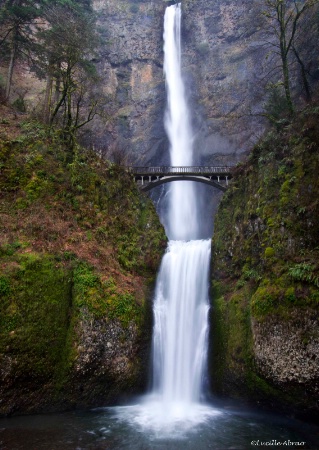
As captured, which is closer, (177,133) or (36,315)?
(36,315)

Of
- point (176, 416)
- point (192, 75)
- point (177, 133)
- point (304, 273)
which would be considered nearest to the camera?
point (304, 273)

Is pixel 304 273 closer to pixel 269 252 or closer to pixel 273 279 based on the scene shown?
pixel 273 279

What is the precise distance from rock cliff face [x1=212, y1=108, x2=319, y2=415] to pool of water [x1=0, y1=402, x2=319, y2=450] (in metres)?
1.03

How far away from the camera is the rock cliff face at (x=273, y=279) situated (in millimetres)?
10648

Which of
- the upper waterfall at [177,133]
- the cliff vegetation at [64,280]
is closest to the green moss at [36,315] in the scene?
the cliff vegetation at [64,280]

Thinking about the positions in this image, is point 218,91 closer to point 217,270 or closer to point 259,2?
point 259,2

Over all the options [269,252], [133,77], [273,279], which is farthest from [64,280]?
[133,77]

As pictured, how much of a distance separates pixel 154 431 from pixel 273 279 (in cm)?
694

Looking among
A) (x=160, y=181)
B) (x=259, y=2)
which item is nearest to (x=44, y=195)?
(x=160, y=181)

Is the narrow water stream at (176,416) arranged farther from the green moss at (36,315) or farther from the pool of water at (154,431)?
the green moss at (36,315)

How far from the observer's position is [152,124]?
129ft

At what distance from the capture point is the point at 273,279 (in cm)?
1241

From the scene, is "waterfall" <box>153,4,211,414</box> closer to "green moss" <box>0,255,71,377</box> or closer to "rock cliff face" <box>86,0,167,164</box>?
"green moss" <box>0,255,71,377</box>

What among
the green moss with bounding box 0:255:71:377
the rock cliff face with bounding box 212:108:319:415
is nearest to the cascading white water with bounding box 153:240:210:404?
the rock cliff face with bounding box 212:108:319:415
